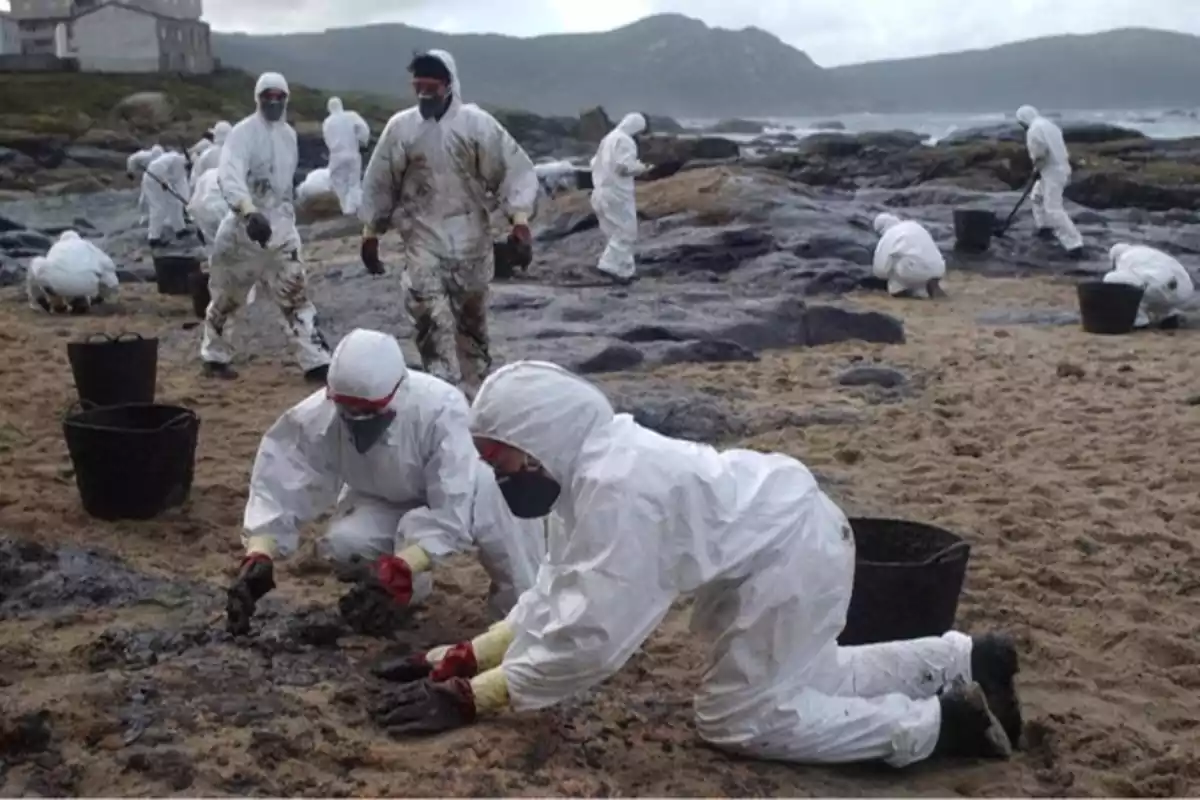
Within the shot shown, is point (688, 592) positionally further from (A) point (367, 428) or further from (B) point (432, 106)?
(B) point (432, 106)

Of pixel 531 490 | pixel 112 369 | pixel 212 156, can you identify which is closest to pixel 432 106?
pixel 112 369

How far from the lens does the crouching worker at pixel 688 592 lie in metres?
3.21

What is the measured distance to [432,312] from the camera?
748cm

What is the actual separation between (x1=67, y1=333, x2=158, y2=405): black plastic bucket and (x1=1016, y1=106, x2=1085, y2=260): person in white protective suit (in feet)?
37.0

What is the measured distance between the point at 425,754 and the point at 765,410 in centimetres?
483

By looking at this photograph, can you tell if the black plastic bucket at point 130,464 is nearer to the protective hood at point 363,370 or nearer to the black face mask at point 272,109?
the protective hood at point 363,370

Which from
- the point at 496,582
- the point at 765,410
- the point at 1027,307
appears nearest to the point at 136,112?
the point at 1027,307

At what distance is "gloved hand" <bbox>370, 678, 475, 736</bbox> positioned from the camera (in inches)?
135

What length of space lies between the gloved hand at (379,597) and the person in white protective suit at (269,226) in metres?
4.27

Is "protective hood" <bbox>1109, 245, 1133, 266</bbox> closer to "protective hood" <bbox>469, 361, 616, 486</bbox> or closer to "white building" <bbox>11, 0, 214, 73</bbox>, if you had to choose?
"protective hood" <bbox>469, 361, 616, 486</bbox>

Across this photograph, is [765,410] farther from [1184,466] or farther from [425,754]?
[425,754]

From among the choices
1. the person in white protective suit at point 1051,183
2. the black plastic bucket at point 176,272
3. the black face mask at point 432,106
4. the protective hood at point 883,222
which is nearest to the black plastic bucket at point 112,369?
the black face mask at point 432,106

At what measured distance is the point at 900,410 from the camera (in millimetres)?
8055

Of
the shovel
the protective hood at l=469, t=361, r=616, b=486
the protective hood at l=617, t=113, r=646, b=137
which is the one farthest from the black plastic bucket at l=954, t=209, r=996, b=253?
the protective hood at l=469, t=361, r=616, b=486
